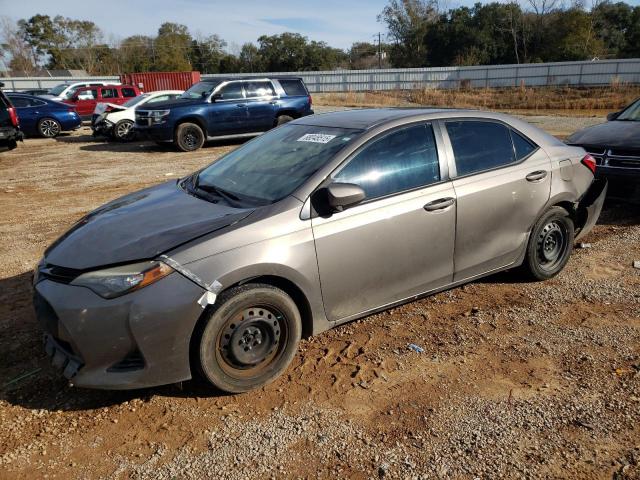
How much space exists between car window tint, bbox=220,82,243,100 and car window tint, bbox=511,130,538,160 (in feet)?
34.5

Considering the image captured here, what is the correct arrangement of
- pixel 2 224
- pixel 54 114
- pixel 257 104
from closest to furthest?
1. pixel 2 224
2. pixel 257 104
3. pixel 54 114

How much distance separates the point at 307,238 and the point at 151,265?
948 mm

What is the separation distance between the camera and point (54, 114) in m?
17.0

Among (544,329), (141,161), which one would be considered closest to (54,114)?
(141,161)

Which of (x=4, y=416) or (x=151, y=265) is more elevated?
(x=151, y=265)

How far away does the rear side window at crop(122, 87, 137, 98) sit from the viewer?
19359 millimetres

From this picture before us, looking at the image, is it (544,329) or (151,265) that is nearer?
(151,265)

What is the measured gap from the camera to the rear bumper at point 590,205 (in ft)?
15.9

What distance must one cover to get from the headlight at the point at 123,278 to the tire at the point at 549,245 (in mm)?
3195

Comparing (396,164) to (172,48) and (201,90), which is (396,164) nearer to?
(201,90)

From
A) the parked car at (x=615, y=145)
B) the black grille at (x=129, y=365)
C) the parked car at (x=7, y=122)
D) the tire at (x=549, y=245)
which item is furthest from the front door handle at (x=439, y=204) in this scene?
the parked car at (x=7, y=122)

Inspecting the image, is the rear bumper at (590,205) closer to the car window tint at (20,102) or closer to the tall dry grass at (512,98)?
the car window tint at (20,102)

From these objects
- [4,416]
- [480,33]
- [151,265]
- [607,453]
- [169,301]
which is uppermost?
[480,33]

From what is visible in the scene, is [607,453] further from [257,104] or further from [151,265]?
[257,104]
